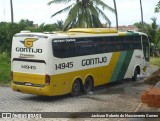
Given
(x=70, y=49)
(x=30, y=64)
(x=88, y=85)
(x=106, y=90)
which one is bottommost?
(x=106, y=90)

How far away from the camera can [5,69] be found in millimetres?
22312

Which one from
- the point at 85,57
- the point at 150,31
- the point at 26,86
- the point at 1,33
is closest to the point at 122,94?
the point at 85,57

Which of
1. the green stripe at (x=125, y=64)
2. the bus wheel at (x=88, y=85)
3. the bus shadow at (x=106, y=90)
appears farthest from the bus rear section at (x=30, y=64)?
the green stripe at (x=125, y=64)

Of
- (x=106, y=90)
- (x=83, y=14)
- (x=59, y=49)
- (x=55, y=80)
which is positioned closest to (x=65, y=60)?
(x=59, y=49)

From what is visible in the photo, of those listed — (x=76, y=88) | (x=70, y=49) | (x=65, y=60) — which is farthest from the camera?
(x=76, y=88)

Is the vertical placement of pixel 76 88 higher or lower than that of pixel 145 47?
lower

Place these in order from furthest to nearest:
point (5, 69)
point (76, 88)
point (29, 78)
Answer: point (5, 69)
point (76, 88)
point (29, 78)

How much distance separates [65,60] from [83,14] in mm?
14393

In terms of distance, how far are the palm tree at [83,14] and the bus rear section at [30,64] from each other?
14.2m

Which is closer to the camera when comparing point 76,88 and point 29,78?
point 29,78

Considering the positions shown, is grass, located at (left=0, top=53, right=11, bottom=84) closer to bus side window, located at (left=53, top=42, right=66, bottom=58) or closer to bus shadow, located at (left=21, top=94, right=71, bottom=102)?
bus shadow, located at (left=21, top=94, right=71, bottom=102)

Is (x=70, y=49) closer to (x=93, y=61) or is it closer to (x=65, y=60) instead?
(x=65, y=60)

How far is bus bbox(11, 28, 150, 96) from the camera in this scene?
14773 millimetres

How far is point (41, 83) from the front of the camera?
14.8 meters
